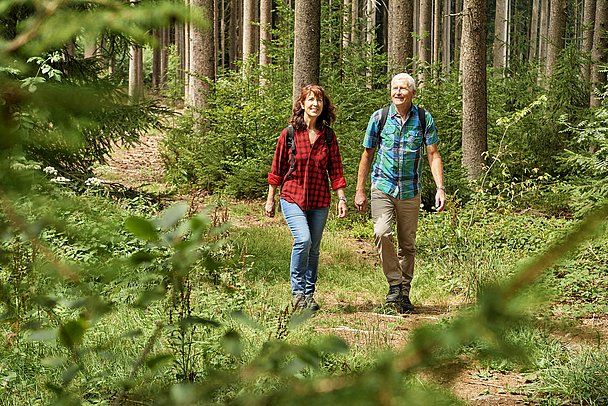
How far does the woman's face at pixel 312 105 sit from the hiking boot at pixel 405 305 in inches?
70.9

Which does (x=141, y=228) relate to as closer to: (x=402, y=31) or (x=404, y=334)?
(x=404, y=334)

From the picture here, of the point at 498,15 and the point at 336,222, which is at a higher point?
the point at 498,15

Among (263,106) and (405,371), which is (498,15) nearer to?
(263,106)

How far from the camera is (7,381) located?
437 cm

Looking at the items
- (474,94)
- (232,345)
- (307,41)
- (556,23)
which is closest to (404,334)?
(232,345)

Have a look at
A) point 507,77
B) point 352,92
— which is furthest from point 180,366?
point 507,77

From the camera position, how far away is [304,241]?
6.92m

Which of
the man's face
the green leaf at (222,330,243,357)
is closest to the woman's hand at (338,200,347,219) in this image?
the man's face

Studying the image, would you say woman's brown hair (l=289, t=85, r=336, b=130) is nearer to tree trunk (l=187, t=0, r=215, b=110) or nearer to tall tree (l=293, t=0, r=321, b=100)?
tall tree (l=293, t=0, r=321, b=100)

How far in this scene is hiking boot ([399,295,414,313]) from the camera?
7.27 metres

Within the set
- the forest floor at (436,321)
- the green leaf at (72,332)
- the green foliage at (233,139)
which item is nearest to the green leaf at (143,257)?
the green leaf at (72,332)

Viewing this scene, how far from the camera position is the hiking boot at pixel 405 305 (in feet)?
23.8

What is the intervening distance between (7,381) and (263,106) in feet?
34.3

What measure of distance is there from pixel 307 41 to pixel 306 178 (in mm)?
5099
